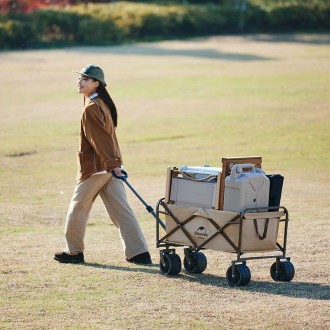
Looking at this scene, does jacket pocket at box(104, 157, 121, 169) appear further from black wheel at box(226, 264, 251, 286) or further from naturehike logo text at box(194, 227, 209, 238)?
black wheel at box(226, 264, 251, 286)

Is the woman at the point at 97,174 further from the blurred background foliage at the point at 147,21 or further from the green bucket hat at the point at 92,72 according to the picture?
the blurred background foliage at the point at 147,21

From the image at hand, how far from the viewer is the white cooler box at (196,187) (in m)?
8.72

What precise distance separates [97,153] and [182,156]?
8.55 m

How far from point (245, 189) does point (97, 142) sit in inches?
60.8

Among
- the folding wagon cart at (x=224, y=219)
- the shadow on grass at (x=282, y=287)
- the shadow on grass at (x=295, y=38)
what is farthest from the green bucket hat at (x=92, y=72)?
the shadow on grass at (x=295, y=38)

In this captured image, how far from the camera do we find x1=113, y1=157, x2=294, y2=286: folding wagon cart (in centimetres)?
855

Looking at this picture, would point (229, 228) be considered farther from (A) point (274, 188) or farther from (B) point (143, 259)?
(B) point (143, 259)

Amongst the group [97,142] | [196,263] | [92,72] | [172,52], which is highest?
[92,72]

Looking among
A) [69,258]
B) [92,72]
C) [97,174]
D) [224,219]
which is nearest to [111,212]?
[97,174]

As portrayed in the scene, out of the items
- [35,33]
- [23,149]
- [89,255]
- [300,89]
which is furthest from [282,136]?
[35,33]

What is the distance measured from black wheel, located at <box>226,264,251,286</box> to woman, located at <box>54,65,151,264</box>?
1.21m

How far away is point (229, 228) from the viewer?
28.2ft

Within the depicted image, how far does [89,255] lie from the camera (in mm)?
10039

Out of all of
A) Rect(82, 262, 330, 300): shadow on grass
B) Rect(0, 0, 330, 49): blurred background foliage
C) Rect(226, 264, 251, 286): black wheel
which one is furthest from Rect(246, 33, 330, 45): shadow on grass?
Rect(226, 264, 251, 286): black wheel
